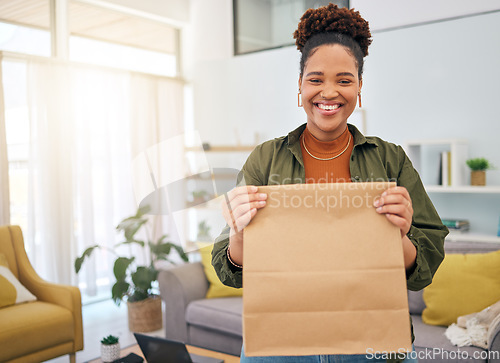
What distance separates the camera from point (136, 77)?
15.0 ft

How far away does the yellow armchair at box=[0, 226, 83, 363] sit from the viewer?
101 inches

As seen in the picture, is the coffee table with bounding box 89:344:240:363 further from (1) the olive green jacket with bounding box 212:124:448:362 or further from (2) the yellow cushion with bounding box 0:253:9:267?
(1) the olive green jacket with bounding box 212:124:448:362

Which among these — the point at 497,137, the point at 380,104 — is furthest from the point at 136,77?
the point at 497,137

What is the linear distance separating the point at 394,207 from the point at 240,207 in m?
0.28

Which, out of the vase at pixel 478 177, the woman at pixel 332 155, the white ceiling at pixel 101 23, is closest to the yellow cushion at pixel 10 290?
the white ceiling at pixel 101 23

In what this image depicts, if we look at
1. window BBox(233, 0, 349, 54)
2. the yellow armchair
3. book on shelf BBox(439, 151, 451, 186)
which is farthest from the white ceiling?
book on shelf BBox(439, 151, 451, 186)

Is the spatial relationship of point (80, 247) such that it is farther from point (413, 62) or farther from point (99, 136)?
point (413, 62)

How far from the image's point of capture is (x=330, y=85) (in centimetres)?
98

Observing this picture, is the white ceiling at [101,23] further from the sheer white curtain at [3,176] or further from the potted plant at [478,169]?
the potted plant at [478,169]

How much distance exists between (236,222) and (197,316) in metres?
2.22

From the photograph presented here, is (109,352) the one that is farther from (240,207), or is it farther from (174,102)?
(174,102)

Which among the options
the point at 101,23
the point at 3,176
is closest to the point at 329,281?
the point at 3,176

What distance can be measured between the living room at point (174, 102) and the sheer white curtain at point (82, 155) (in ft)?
0.03

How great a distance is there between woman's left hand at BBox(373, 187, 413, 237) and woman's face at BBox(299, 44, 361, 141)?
0.70ft
